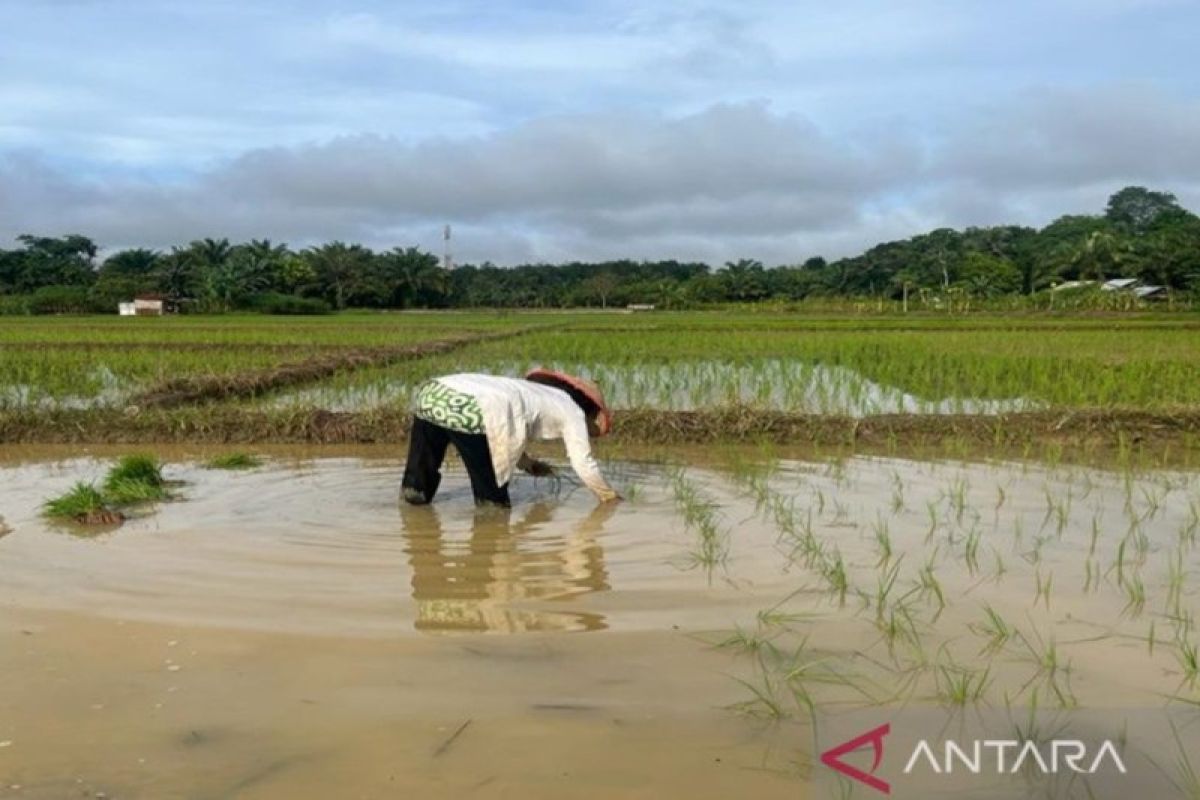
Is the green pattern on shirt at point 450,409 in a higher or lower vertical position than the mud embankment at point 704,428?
higher

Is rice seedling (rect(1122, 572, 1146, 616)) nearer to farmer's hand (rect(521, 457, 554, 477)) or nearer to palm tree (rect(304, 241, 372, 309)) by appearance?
farmer's hand (rect(521, 457, 554, 477))

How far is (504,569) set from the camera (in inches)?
143

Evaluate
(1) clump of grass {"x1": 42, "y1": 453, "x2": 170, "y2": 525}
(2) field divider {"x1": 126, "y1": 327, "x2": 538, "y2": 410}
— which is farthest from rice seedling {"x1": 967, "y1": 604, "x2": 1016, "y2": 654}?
(2) field divider {"x1": 126, "y1": 327, "x2": 538, "y2": 410}

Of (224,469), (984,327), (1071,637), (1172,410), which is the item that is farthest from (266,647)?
(984,327)

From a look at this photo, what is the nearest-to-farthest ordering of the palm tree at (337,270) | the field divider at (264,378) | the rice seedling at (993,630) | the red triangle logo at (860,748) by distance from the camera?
1. the red triangle logo at (860,748)
2. the rice seedling at (993,630)
3. the field divider at (264,378)
4. the palm tree at (337,270)

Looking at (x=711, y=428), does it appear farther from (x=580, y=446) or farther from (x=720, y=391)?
(x=580, y=446)

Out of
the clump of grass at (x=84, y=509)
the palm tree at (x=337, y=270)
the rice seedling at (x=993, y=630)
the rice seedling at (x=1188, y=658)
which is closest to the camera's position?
the rice seedling at (x=1188, y=658)

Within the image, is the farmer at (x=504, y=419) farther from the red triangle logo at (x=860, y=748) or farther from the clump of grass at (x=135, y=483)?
the red triangle logo at (x=860, y=748)

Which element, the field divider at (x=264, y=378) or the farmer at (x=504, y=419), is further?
the field divider at (x=264, y=378)

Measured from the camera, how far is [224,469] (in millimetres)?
5918

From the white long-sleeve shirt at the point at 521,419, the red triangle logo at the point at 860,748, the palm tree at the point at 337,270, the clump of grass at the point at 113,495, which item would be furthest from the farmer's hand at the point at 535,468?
the palm tree at the point at 337,270

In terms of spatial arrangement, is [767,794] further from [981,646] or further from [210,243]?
[210,243]

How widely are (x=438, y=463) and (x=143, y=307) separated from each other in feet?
122

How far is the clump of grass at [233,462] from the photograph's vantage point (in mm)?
5992
